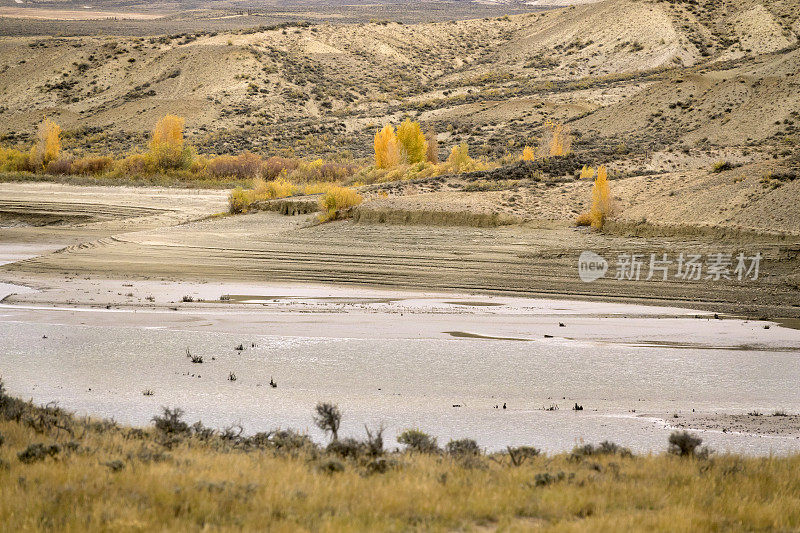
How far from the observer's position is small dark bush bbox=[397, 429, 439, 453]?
29.0 feet

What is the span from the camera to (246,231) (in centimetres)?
2930

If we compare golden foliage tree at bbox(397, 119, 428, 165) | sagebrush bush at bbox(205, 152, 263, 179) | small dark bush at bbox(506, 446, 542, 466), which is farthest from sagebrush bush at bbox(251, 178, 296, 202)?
small dark bush at bbox(506, 446, 542, 466)

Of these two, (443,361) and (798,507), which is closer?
(798,507)

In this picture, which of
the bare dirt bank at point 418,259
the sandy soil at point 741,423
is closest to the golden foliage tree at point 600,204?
the bare dirt bank at point 418,259

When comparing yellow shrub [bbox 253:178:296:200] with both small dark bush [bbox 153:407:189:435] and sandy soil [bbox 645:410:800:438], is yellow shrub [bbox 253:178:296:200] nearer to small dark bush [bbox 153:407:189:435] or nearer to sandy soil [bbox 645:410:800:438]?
sandy soil [bbox 645:410:800:438]

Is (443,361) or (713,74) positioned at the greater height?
(713,74)

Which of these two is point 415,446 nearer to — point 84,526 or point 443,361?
point 84,526

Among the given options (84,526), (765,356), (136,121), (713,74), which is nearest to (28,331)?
(84,526)

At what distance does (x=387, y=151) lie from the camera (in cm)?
4128

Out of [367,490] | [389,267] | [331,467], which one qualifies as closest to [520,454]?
[331,467]

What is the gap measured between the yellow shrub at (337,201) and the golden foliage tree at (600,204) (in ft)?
26.9

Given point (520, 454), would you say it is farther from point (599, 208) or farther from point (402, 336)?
point (599, 208)

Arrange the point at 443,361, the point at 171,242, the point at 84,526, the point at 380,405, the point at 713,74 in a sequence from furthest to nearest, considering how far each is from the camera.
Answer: the point at 713,74 → the point at 171,242 → the point at 443,361 → the point at 380,405 → the point at 84,526

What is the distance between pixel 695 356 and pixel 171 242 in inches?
708
